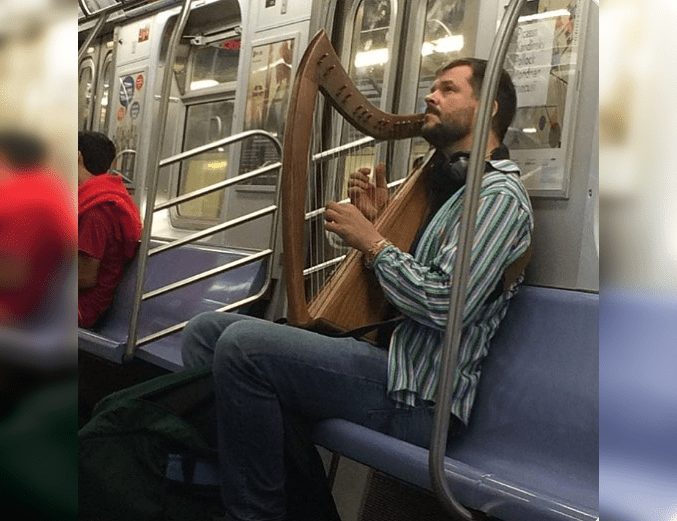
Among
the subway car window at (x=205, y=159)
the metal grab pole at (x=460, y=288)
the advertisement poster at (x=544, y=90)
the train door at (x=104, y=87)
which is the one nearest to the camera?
the metal grab pole at (x=460, y=288)

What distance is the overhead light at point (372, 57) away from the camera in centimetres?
191

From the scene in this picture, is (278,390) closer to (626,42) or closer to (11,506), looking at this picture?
(626,42)

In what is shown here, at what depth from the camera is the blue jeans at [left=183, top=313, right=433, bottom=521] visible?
1662mm

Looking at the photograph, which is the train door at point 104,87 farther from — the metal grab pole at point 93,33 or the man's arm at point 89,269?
the man's arm at point 89,269

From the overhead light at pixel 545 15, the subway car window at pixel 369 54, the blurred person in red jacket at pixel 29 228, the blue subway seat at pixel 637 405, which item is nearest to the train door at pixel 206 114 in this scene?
the subway car window at pixel 369 54

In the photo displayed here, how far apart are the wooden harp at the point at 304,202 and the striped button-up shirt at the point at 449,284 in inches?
3.3

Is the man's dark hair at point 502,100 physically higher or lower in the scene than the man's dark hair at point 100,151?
higher

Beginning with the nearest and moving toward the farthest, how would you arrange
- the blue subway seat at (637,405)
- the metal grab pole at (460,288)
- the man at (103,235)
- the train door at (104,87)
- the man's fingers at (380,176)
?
the blue subway seat at (637,405) → the metal grab pole at (460,288) → the man at (103,235) → the train door at (104,87) → the man's fingers at (380,176)

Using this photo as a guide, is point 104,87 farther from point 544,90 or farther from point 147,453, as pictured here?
point 544,90

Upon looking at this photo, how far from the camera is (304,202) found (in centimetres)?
164

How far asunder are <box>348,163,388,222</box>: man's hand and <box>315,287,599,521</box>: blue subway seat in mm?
425

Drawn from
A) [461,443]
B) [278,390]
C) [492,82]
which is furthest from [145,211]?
[461,443]

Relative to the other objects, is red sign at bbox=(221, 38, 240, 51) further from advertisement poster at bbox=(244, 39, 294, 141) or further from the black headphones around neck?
the black headphones around neck

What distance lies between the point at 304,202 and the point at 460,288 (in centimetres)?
44
